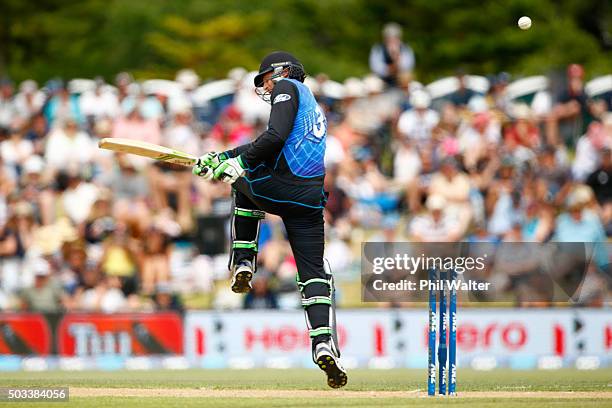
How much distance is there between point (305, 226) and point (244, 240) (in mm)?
575

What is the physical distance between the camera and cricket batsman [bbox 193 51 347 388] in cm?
932

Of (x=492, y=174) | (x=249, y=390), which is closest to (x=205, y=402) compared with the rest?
(x=249, y=390)

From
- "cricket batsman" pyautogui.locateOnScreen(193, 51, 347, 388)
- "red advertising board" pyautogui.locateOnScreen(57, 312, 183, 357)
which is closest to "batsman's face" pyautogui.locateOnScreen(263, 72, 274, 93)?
"cricket batsman" pyautogui.locateOnScreen(193, 51, 347, 388)

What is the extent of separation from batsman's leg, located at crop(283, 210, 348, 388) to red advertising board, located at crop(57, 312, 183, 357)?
5905 millimetres

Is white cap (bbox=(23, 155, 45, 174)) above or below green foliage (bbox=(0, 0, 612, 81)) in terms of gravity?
below

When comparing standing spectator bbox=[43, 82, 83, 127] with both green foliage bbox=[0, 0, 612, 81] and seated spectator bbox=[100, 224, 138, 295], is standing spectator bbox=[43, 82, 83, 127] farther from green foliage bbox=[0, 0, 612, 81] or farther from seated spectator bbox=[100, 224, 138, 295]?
green foliage bbox=[0, 0, 612, 81]

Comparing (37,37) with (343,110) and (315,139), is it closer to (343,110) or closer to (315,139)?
(343,110)

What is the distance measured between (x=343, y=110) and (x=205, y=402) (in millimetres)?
11427

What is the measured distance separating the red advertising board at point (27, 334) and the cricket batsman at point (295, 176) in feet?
20.7

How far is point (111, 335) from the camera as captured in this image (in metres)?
15.4

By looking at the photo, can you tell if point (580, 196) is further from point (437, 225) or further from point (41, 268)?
point (41, 268)

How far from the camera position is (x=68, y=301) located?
650 inches

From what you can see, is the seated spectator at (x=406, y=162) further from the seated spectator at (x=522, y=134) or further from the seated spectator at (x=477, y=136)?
the seated spectator at (x=522, y=134)
